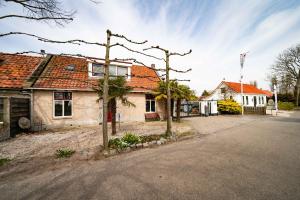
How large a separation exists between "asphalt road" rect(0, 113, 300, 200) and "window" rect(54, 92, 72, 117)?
8314 mm

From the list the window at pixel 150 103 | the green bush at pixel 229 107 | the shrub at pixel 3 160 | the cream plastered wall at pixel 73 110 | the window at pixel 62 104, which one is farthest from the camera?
the green bush at pixel 229 107

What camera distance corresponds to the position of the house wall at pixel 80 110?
11891mm

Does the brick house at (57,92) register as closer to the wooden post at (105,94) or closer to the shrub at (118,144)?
the shrub at (118,144)

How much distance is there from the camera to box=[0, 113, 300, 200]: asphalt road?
3498mm

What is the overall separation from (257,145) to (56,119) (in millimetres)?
12117

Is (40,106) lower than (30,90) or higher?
lower

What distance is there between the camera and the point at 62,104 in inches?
496

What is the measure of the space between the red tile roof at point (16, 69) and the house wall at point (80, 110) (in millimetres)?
1432

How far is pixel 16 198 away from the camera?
11.4 ft

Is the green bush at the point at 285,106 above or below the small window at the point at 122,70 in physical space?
below

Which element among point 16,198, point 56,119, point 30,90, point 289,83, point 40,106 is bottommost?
point 16,198

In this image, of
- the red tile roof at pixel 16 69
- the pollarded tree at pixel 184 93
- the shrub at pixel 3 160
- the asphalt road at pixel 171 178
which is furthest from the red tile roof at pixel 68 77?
the shrub at pixel 3 160

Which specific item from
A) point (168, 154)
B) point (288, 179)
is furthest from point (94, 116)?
point (288, 179)

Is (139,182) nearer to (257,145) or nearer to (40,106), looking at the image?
(257,145)
